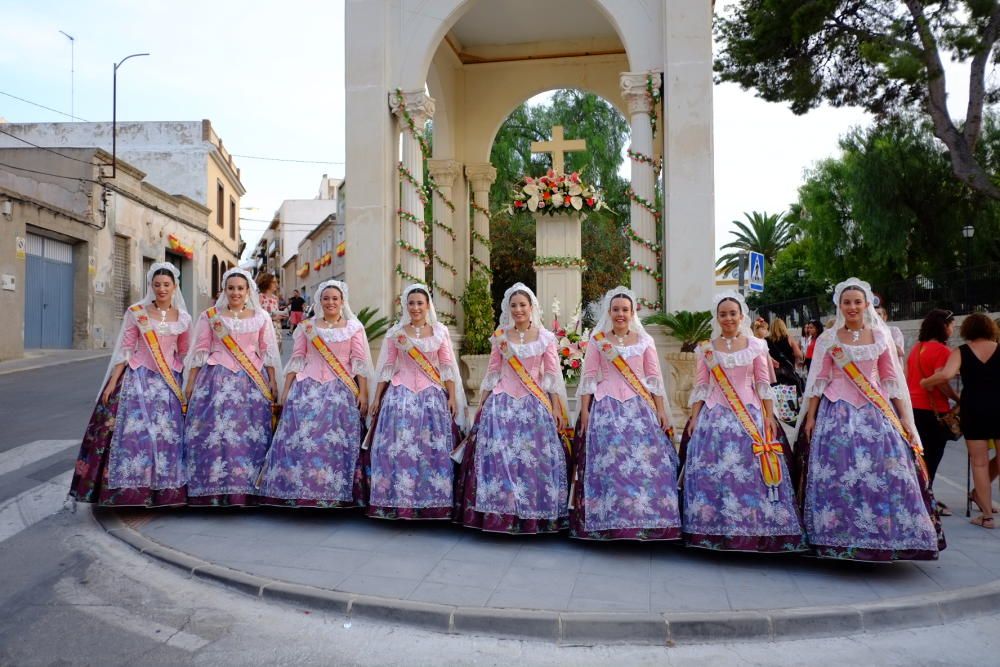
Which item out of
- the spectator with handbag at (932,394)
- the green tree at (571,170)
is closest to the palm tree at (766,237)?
the green tree at (571,170)

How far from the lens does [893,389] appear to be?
A: 471cm

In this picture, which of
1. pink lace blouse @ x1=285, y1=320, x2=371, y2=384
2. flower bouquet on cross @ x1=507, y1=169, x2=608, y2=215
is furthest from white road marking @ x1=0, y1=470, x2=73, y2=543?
flower bouquet on cross @ x1=507, y1=169, x2=608, y2=215

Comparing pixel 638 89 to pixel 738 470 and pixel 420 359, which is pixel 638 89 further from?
pixel 738 470

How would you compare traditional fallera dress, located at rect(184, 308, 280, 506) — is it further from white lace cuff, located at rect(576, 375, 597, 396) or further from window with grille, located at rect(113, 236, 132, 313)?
window with grille, located at rect(113, 236, 132, 313)

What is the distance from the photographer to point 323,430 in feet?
18.2

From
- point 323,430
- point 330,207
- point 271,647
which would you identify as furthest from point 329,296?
point 330,207

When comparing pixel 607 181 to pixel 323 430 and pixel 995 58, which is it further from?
pixel 323 430

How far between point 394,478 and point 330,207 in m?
56.4

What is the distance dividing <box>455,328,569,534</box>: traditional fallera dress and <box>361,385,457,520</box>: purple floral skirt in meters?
0.15

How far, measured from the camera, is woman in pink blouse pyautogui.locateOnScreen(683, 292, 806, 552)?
15.3 ft

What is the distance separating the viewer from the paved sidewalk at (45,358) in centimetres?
1605

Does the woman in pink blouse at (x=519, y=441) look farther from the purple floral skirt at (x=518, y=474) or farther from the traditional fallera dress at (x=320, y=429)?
the traditional fallera dress at (x=320, y=429)

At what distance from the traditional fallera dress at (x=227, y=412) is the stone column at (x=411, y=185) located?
457 centimetres

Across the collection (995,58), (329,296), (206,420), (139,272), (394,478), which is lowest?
(394,478)
